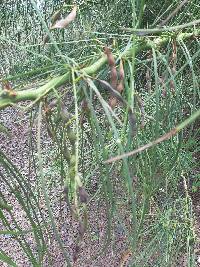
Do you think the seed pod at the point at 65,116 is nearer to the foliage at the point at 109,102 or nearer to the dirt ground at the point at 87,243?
the foliage at the point at 109,102

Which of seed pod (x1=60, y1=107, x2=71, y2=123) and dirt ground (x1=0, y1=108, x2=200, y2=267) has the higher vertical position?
seed pod (x1=60, y1=107, x2=71, y2=123)

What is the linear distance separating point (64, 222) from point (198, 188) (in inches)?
24.7

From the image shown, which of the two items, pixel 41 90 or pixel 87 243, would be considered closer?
pixel 41 90

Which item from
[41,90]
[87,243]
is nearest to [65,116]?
[41,90]

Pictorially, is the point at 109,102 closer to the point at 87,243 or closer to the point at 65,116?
the point at 65,116

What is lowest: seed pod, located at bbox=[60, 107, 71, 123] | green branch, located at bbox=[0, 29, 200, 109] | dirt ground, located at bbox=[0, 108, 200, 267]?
dirt ground, located at bbox=[0, 108, 200, 267]

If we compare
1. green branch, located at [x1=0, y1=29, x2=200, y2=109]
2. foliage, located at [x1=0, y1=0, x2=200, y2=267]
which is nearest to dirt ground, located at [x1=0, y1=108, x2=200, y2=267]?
foliage, located at [x1=0, y1=0, x2=200, y2=267]

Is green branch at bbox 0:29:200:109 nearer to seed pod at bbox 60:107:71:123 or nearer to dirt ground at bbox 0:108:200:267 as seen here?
seed pod at bbox 60:107:71:123

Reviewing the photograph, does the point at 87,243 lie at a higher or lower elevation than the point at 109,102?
lower

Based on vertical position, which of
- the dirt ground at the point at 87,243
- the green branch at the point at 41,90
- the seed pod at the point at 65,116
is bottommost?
the dirt ground at the point at 87,243

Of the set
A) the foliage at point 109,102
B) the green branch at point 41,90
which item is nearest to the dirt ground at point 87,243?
the foliage at point 109,102

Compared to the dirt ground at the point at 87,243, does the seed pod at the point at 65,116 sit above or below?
above

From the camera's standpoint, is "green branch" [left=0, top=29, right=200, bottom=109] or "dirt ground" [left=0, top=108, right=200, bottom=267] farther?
"dirt ground" [left=0, top=108, right=200, bottom=267]

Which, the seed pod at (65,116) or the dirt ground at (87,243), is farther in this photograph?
the dirt ground at (87,243)
